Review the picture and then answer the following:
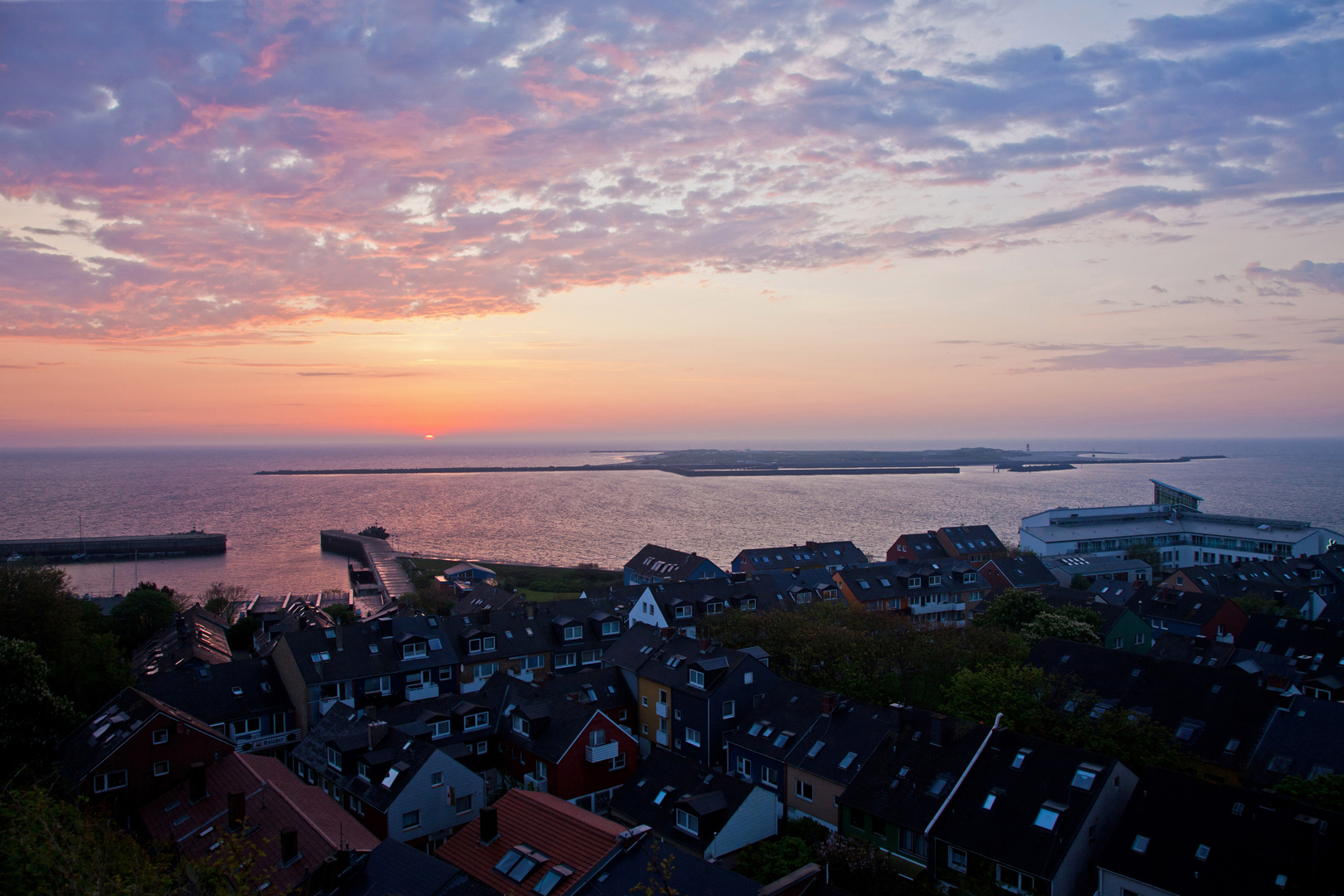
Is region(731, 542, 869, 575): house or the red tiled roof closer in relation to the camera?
the red tiled roof

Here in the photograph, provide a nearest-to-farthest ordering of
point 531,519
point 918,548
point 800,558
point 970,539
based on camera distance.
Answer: point 800,558 → point 918,548 → point 970,539 → point 531,519

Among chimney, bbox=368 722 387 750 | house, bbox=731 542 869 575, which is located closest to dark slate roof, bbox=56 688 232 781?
chimney, bbox=368 722 387 750

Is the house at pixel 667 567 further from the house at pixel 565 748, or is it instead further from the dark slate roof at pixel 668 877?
the dark slate roof at pixel 668 877

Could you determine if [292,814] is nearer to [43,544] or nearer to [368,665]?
[368,665]

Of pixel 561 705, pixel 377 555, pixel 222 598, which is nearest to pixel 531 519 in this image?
pixel 377 555

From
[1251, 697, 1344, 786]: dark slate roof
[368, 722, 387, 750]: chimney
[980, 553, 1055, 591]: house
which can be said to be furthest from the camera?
[980, 553, 1055, 591]: house

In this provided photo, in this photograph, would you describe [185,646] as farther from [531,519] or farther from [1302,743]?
[531,519]

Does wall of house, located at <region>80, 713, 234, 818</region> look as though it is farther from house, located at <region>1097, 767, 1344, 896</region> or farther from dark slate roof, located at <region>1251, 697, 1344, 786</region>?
dark slate roof, located at <region>1251, 697, 1344, 786</region>
